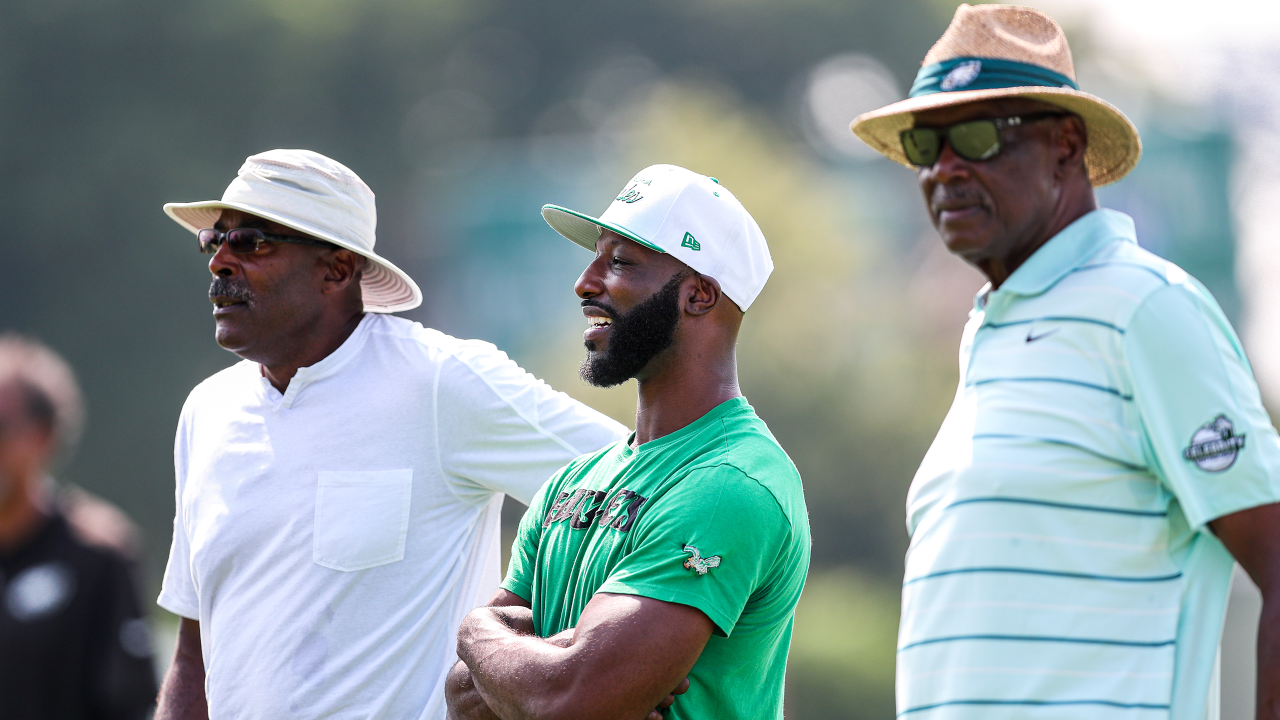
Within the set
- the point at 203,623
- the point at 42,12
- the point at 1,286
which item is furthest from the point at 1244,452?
the point at 42,12

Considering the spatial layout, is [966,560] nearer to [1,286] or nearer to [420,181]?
Result: [1,286]

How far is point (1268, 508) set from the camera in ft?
8.18

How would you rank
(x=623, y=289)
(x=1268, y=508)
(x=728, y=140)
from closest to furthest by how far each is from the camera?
1. (x=1268, y=508)
2. (x=623, y=289)
3. (x=728, y=140)

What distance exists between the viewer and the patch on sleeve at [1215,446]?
2.51 metres

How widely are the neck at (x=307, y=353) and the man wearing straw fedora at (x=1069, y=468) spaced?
84.4 inches

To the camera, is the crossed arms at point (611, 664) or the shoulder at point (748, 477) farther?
the shoulder at point (748, 477)

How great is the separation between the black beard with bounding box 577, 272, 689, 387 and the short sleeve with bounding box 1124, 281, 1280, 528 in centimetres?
122

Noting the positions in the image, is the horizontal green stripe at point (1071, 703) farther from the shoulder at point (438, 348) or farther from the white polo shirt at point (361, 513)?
the shoulder at point (438, 348)

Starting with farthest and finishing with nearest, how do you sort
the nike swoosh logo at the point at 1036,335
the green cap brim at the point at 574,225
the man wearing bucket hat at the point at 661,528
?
the green cap brim at the point at 574,225
the man wearing bucket hat at the point at 661,528
the nike swoosh logo at the point at 1036,335

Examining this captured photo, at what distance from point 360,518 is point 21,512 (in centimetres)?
271

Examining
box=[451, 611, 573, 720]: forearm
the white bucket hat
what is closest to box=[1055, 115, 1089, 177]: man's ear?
box=[451, 611, 573, 720]: forearm

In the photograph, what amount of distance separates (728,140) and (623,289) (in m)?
26.6

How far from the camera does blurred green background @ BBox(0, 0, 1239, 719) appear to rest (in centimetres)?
2995

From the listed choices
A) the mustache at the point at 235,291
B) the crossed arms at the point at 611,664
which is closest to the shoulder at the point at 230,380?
the mustache at the point at 235,291
